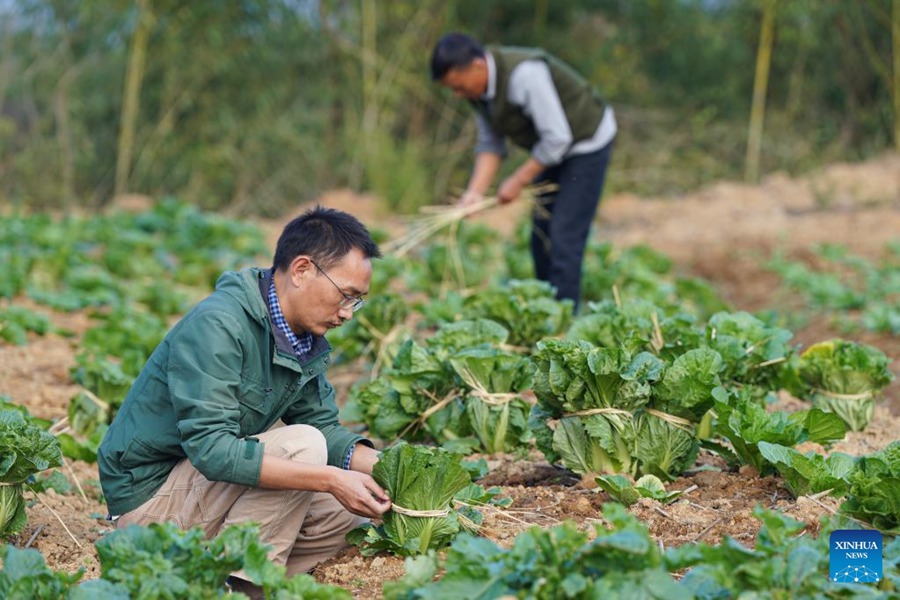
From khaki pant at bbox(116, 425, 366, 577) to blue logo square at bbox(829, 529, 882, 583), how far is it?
139 centimetres

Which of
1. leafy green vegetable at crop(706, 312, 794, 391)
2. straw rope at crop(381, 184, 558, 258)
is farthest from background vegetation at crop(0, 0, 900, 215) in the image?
leafy green vegetable at crop(706, 312, 794, 391)

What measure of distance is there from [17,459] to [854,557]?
2.27m

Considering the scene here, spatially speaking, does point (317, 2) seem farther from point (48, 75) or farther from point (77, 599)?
point (77, 599)

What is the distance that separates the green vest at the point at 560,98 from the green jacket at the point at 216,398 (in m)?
3.12

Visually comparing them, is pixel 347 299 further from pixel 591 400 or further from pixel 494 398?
pixel 494 398

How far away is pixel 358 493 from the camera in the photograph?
3.19m

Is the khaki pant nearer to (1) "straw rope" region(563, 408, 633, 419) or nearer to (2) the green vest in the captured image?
(1) "straw rope" region(563, 408, 633, 419)

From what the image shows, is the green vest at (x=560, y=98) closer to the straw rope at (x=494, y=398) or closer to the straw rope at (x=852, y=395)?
the straw rope at (x=852, y=395)

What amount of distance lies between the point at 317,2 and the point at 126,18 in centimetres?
215

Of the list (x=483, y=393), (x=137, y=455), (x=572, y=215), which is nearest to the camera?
(x=137, y=455)

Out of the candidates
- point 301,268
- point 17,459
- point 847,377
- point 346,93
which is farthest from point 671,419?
point 346,93

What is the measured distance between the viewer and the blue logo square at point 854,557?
2.70 m

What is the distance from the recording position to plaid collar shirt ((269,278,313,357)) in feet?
10.8

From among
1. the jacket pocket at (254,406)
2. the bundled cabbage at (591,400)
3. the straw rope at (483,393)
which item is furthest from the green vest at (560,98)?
the jacket pocket at (254,406)
